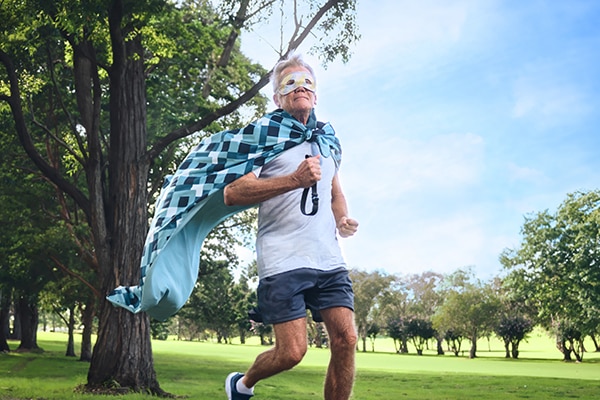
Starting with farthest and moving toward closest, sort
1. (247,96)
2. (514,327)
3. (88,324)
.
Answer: (514,327) → (88,324) → (247,96)

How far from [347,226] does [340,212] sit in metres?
0.15

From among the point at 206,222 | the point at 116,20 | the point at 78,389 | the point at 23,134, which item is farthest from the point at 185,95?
the point at 206,222

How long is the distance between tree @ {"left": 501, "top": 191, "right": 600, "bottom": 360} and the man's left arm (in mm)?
45756

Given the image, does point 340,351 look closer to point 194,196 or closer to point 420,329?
point 194,196

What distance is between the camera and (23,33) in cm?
1345

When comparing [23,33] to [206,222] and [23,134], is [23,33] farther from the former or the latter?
[206,222]

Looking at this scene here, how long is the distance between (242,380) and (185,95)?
54.0 ft

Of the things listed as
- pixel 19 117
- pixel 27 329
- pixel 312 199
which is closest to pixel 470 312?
pixel 27 329

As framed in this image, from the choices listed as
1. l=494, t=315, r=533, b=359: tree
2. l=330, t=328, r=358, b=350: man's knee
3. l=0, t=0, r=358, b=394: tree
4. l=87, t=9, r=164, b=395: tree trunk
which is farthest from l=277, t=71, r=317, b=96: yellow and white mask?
l=494, t=315, r=533, b=359: tree

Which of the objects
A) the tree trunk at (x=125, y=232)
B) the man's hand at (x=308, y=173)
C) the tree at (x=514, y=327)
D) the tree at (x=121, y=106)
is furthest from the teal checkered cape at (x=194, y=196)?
the tree at (x=514, y=327)

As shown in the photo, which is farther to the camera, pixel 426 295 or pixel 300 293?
pixel 426 295

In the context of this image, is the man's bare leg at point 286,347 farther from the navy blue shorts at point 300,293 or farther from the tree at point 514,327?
the tree at point 514,327

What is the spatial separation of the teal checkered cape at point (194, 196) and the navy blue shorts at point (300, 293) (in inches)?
Result: 23.6

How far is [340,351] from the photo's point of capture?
13.6 feet
